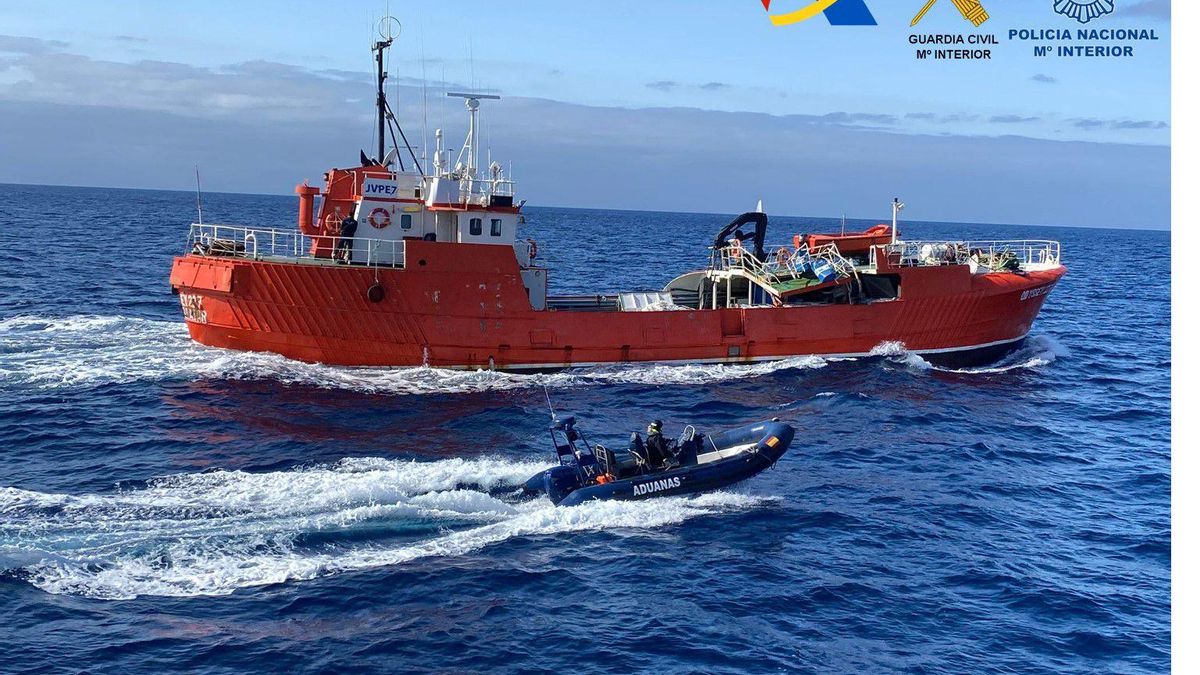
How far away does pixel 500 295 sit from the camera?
94.8 ft

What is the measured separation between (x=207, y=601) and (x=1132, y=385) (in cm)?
2917

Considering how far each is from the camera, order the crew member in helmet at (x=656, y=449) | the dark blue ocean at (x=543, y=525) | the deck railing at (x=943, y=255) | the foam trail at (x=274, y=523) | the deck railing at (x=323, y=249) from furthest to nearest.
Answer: the deck railing at (x=943, y=255) < the deck railing at (x=323, y=249) < the crew member in helmet at (x=656, y=449) < the foam trail at (x=274, y=523) < the dark blue ocean at (x=543, y=525)

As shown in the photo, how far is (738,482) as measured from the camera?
20359mm

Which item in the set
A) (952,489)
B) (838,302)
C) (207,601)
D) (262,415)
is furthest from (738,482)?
(838,302)

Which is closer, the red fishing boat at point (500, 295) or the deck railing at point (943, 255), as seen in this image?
the red fishing boat at point (500, 295)

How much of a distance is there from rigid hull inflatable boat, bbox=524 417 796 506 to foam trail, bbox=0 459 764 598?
276 mm

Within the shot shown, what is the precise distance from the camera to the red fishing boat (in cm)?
2852

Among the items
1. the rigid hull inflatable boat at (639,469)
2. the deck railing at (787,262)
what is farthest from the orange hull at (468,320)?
the rigid hull inflatable boat at (639,469)

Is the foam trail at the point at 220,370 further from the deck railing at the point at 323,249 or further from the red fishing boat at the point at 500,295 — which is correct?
the deck railing at the point at 323,249

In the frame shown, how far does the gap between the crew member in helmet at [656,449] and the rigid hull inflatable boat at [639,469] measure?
0.04 m

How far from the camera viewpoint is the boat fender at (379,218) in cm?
2980

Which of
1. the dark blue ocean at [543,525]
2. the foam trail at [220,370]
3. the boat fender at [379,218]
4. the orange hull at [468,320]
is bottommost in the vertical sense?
the dark blue ocean at [543,525]

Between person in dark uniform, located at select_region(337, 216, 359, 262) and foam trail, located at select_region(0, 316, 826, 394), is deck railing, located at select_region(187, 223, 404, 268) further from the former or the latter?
foam trail, located at select_region(0, 316, 826, 394)

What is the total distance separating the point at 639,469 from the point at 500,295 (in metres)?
10.1
